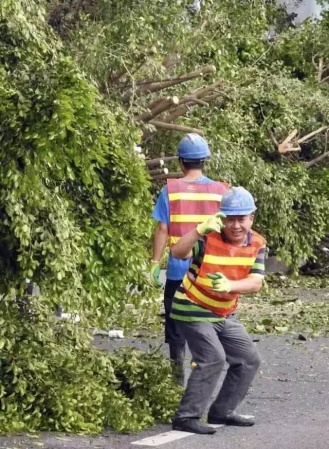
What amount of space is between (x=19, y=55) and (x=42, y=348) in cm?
188

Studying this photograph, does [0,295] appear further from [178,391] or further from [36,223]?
[178,391]

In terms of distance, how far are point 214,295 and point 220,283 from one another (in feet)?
0.97

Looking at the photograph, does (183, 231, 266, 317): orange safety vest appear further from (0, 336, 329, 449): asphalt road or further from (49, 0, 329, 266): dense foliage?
(49, 0, 329, 266): dense foliage

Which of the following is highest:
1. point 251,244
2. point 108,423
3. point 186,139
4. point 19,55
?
point 19,55

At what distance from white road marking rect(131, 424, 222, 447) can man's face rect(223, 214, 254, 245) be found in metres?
1.24

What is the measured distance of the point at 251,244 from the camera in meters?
6.95

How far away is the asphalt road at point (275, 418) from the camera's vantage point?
6.64 meters

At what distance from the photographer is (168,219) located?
25.8ft

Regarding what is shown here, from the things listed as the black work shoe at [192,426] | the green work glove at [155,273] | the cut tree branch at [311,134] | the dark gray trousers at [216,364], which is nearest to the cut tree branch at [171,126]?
the cut tree branch at [311,134]

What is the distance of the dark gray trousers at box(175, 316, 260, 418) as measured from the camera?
6953 mm

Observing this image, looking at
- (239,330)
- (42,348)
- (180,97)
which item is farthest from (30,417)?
(180,97)

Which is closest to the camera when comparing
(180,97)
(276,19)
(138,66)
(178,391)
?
(178,391)

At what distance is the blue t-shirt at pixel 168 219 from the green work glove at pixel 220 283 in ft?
3.62

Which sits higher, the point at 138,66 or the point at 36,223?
the point at 138,66
